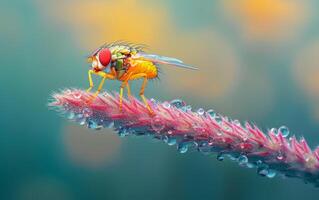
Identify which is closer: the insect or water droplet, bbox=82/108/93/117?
water droplet, bbox=82/108/93/117

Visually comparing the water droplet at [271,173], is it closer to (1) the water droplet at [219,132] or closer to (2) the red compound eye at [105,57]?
(1) the water droplet at [219,132]

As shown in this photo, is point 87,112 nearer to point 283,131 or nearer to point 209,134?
point 209,134

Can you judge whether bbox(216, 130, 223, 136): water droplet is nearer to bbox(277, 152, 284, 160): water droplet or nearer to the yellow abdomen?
bbox(277, 152, 284, 160): water droplet

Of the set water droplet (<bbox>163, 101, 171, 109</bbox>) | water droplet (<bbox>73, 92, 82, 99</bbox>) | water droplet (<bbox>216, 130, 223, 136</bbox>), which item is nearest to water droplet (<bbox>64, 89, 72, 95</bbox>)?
water droplet (<bbox>73, 92, 82, 99</bbox>)

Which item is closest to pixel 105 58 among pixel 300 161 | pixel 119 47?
pixel 119 47

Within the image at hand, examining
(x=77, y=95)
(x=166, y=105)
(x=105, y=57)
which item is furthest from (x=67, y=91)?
(x=105, y=57)

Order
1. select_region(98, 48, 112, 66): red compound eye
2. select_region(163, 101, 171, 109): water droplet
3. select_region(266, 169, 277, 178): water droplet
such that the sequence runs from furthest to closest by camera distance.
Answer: select_region(98, 48, 112, 66): red compound eye < select_region(163, 101, 171, 109): water droplet < select_region(266, 169, 277, 178): water droplet

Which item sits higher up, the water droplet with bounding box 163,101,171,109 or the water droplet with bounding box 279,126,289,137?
the water droplet with bounding box 279,126,289,137

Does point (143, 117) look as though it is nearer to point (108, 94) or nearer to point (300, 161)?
point (108, 94)
